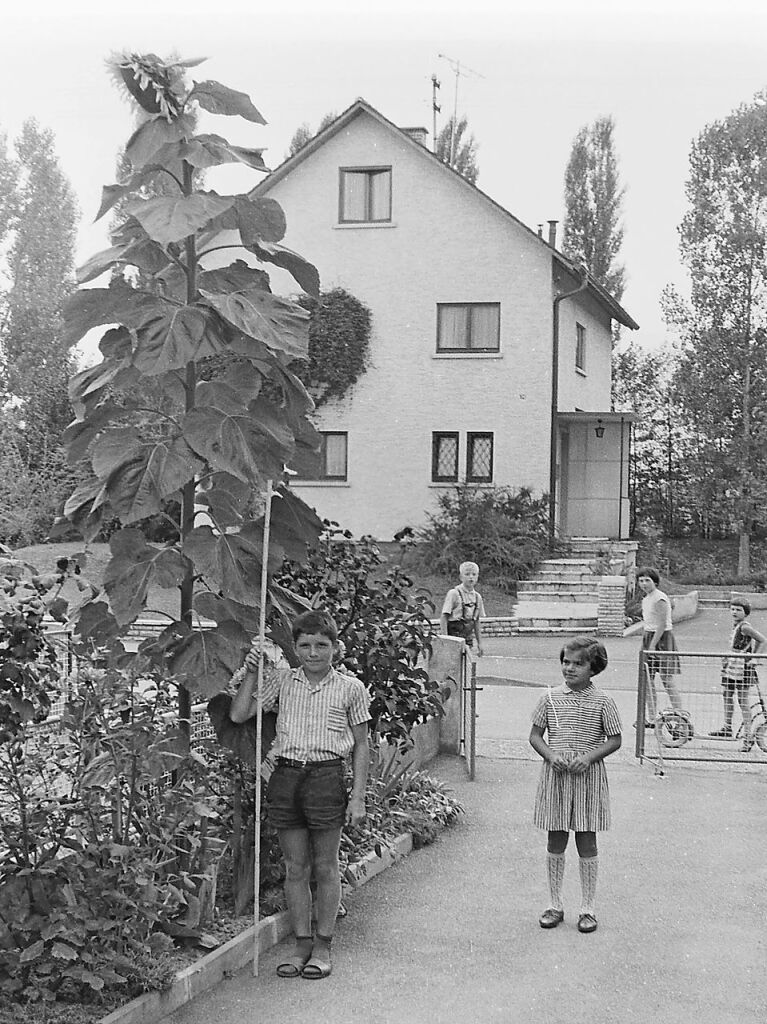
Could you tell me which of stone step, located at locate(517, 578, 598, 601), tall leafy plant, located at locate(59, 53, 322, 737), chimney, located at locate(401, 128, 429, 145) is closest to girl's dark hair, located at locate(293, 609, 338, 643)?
tall leafy plant, located at locate(59, 53, 322, 737)

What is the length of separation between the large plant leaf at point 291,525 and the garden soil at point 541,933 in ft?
6.12

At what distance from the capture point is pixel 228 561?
5.87 m

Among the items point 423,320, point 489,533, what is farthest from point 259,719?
point 423,320

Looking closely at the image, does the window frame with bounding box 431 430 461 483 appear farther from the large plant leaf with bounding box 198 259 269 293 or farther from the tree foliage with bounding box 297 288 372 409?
the large plant leaf with bounding box 198 259 269 293

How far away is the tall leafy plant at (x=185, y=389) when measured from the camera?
5.65 meters

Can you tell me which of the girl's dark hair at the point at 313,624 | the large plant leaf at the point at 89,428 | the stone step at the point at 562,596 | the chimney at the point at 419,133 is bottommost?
the stone step at the point at 562,596

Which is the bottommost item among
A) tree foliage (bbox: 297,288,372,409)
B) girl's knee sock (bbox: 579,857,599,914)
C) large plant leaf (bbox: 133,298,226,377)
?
girl's knee sock (bbox: 579,857,599,914)

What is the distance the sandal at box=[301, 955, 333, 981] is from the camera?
615 cm

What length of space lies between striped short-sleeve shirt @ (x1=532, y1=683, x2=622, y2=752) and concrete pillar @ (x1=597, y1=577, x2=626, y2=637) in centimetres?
1779

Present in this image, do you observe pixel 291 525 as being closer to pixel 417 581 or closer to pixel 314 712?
pixel 314 712

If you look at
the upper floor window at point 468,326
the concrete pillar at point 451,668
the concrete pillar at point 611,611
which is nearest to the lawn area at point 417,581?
the concrete pillar at point 611,611

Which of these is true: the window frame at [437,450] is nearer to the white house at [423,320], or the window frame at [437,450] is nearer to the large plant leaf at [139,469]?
the white house at [423,320]

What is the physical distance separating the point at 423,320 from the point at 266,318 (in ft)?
84.8

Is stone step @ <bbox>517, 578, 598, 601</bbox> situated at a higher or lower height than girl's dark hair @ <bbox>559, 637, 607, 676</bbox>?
higher
